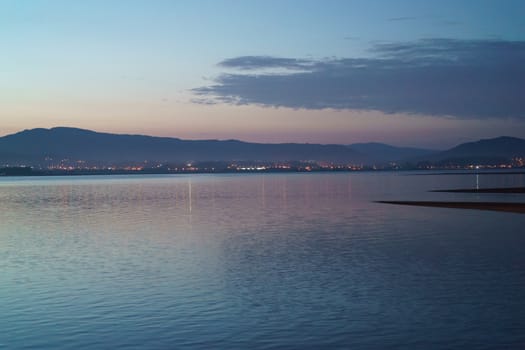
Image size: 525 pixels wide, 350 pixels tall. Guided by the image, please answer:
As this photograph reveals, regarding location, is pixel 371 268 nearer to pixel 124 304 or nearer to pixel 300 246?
pixel 300 246

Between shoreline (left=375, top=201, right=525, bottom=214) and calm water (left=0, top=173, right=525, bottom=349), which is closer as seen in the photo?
calm water (left=0, top=173, right=525, bottom=349)

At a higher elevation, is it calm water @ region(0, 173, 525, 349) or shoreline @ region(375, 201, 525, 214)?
calm water @ region(0, 173, 525, 349)

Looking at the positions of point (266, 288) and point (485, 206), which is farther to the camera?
point (485, 206)

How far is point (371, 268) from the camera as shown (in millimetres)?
22141

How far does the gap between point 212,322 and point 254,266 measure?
814cm

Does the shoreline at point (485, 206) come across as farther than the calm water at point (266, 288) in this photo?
Yes

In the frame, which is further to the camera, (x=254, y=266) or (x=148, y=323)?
(x=254, y=266)

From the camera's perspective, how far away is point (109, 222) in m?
43.9

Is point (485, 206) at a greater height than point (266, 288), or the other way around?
point (266, 288)

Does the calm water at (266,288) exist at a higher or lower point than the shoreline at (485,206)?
higher

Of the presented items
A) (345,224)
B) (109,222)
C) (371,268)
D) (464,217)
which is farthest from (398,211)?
(371,268)

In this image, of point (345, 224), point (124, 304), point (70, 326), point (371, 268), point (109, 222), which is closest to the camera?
point (70, 326)

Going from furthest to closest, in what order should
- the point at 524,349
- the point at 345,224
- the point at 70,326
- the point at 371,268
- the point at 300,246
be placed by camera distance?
the point at 345,224 → the point at 300,246 → the point at 371,268 → the point at 70,326 → the point at 524,349

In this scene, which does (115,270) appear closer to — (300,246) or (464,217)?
(300,246)
